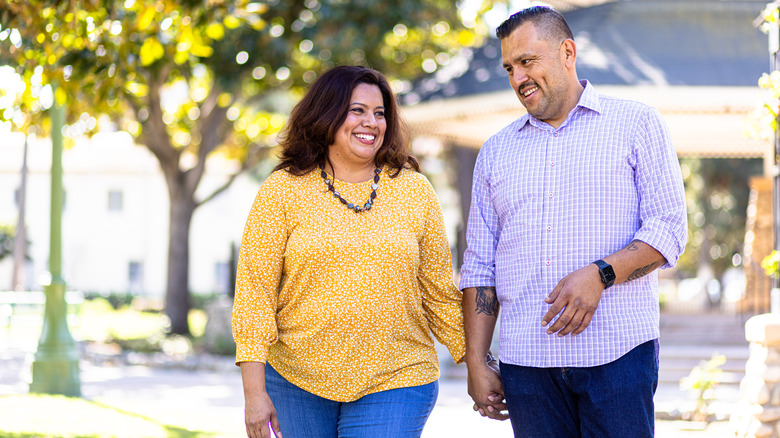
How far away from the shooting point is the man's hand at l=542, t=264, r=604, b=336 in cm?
286

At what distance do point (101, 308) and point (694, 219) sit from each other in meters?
19.5

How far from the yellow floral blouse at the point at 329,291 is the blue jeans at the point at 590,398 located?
1.32ft

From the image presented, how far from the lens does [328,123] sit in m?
3.27

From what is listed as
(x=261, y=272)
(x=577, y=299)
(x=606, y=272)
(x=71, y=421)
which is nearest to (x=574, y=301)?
(x=577, y=299)

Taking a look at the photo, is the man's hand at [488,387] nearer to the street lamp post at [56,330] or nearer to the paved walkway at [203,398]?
the paved walkway at [203,398]

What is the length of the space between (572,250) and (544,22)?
2.59 ft

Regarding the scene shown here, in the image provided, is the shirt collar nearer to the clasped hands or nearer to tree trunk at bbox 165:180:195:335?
the clasped hands

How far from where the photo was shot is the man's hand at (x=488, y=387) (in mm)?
3279

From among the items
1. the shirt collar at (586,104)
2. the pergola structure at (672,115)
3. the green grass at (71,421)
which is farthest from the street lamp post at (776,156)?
the green grass at (71,421)

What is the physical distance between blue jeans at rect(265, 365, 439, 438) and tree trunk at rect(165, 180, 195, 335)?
46.1 feet

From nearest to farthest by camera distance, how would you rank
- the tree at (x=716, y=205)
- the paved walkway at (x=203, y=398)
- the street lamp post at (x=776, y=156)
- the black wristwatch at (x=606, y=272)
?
the black wristwatch at (x=606, y=272), the street lamp post at (x=776, y=156), the paved walkway at (x=203, y=398), the tree at (x=716, y=205)

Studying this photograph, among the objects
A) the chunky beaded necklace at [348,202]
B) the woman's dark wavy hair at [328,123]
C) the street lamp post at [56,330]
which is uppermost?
the woman's dark wavy hair at [328,123]

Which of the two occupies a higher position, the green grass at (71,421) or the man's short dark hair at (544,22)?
the man's short dark hair at (544,22)

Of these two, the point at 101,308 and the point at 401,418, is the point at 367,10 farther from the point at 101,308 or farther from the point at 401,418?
the point at 101,308
